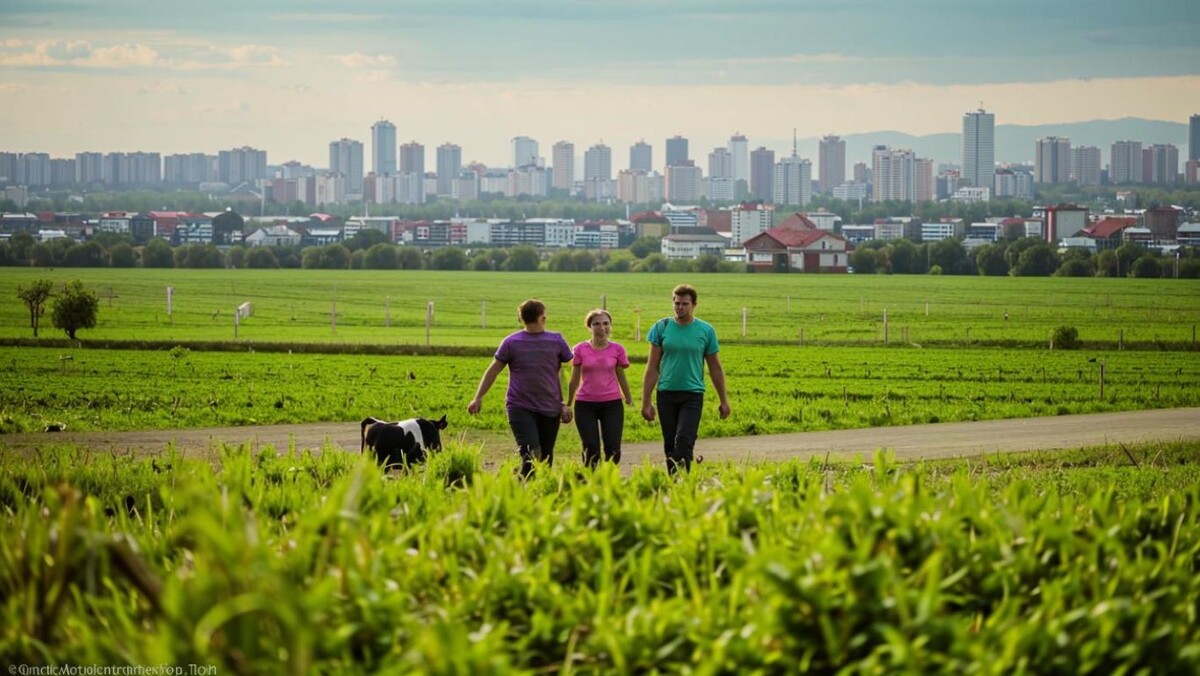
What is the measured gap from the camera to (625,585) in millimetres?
6332

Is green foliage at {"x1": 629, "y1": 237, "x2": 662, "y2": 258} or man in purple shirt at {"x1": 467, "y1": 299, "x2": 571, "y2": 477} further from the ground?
green foliage at {"x1": 629, "y1": 237, "x2": 662, "y2": 258}

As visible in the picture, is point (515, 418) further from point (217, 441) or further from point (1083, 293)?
point (1083, 293)

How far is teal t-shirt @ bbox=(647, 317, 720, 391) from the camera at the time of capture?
15.3 m

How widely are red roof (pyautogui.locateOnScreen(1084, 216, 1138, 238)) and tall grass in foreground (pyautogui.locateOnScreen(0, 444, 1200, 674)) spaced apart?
118 m

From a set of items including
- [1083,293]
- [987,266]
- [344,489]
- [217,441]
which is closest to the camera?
[344,489]

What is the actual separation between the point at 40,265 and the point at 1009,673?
342 ft

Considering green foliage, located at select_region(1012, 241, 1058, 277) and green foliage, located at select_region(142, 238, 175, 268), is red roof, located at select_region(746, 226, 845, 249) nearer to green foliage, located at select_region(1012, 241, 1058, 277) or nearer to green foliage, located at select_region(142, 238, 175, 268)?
green foliage, located at select_region(1012, 241, 1058, 277)

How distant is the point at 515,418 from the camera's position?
48.6ft

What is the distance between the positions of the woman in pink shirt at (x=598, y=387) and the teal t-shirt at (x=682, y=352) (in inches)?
15.9

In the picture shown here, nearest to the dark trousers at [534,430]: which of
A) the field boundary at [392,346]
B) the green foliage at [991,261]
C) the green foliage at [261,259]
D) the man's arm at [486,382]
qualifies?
the man's arm at [486,382]

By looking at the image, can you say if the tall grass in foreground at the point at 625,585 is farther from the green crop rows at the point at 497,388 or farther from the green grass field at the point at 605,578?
the green crop rows at the point at 497,388

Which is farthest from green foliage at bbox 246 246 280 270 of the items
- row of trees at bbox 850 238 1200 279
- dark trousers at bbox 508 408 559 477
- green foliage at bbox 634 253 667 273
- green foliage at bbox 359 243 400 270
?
dark trousers at bbox 508 408 559 477

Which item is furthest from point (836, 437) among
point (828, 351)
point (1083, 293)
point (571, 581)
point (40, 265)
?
point (40, 265)

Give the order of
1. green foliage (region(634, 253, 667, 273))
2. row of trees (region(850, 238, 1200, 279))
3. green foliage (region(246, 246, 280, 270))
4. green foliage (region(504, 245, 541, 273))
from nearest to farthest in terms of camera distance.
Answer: row of trees (region(850, 238, 1200, 279)) → green foliage (region(246, 246, 280, 270)) → green foliage (region(634, 253, 667, 273)) → green foliage (region(504, 245, 541, 273))
